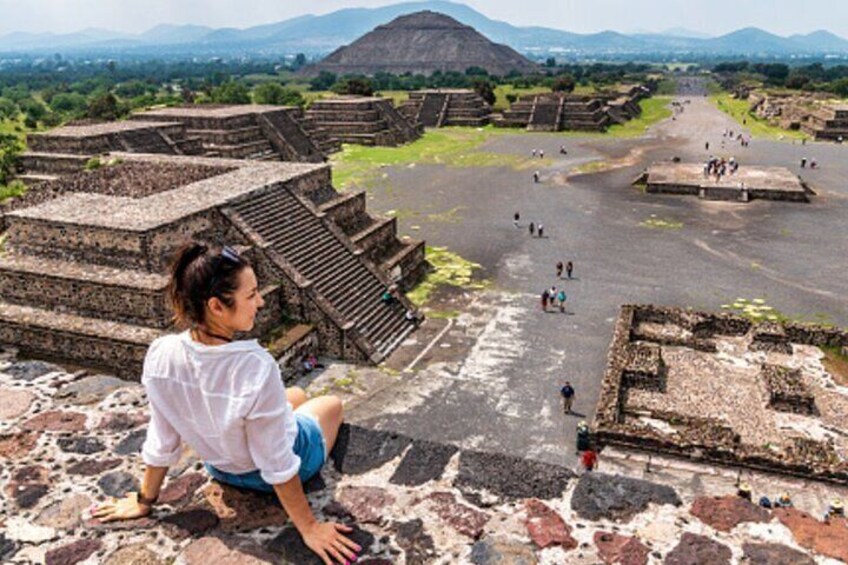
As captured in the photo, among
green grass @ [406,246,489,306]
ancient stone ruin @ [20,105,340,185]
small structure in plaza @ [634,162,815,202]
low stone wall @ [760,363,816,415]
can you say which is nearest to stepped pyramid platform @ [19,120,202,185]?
ancient stone ruin @ [20,105,340,185]

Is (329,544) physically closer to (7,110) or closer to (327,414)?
(327,414)

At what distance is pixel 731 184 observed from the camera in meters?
34.6

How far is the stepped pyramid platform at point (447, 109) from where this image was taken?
210 feet

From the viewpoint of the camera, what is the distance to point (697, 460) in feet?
39.2

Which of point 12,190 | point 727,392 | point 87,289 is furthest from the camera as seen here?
point 12,190

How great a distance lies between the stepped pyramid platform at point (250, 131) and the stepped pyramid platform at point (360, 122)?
18.0ft

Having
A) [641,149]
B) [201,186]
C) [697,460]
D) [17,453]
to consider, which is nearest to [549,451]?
[697,460]

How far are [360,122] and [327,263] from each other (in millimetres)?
35709

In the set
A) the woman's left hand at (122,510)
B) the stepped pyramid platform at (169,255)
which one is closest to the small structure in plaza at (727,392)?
the stepped pyramid platform at (169,255)

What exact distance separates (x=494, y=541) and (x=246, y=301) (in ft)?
6.88

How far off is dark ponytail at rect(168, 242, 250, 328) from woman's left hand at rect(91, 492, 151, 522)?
146 cm

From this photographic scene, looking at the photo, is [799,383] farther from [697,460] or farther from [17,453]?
[17,453]

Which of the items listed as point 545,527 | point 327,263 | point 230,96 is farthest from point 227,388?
point 230,96

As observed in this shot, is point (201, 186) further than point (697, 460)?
Yes
